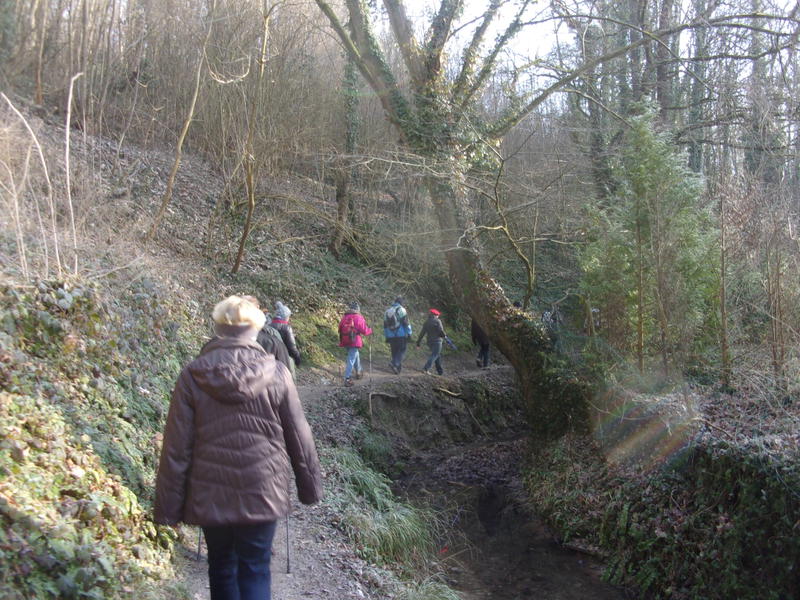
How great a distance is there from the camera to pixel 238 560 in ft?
12.1

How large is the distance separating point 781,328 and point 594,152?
8.69 metres

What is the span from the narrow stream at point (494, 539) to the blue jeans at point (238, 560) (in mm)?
4824

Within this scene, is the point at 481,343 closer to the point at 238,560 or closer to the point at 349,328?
the point at 349,328

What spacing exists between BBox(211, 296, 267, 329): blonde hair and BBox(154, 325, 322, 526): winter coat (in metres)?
0.20

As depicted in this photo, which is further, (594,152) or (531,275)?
(594,152)

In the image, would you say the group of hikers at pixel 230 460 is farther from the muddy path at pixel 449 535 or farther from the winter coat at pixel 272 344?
the winter coat at pixel 272 344

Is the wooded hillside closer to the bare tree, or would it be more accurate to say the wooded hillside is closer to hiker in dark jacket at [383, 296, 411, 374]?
the bare tree

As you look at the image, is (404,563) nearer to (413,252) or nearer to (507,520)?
(507,520)

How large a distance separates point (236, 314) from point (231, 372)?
1.36 feet

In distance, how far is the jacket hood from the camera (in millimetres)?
3639

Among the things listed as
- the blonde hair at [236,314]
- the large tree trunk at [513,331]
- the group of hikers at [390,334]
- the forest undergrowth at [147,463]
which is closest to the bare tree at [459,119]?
the large tree trunk at [513,331]

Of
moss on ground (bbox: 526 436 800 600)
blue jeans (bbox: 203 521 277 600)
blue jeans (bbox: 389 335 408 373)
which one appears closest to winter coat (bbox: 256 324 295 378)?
blue jeans (bbox: 203 521 277 600)

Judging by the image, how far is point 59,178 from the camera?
10609mm

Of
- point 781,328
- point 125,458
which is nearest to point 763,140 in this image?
point 781,328
